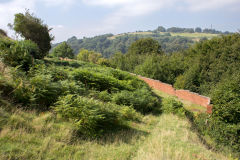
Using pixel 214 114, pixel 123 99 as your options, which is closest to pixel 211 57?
pixel 214 114

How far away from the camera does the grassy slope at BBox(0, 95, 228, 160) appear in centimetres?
373

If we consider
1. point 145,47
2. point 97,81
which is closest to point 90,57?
point 145,47

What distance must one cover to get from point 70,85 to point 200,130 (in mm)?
7684

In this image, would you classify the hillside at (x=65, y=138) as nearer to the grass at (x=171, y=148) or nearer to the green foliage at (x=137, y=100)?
the grass at (x=171, y=148)

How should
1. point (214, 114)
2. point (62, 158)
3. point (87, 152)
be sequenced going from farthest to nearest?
1. point (214, 114)
2. point (87, 152)
3. point (62, 158)

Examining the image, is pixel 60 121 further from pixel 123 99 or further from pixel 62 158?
pixel 123 99

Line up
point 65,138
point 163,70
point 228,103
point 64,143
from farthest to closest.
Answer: point 163,70
point 228,103
point 65,138
point 64,143

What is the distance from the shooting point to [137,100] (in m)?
10.2

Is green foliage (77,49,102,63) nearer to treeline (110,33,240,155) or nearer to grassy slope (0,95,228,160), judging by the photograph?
treeline (110,33,240,155)

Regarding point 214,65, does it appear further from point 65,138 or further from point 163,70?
point 65,138

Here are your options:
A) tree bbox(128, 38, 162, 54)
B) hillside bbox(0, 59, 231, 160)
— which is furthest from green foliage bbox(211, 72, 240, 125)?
tree bbox(128, 38, 162, 54)

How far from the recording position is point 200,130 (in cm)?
979

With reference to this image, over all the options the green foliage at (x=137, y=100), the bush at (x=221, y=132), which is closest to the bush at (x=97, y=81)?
the green foliage at (x=137, y=100)

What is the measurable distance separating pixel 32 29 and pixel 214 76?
779 inches
